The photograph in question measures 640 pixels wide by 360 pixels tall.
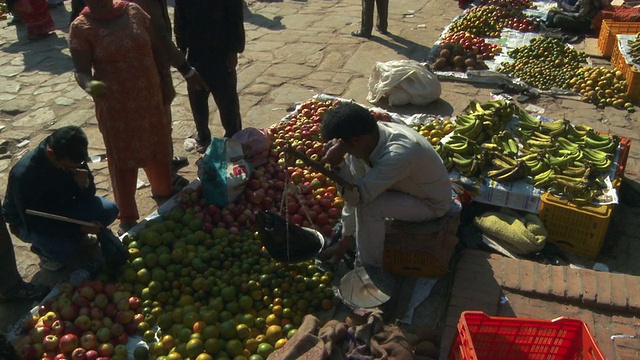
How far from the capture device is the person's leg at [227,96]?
5.68 metres

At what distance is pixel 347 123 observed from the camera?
3.50 m


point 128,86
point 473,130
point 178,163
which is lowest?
point 178,163

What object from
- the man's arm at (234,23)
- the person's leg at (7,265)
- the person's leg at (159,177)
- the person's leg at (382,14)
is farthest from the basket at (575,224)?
the person's leg at (382,14)

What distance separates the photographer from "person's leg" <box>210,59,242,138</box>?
224 inches

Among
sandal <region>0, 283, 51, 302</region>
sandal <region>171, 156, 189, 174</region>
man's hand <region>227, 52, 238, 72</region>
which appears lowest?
sandal <region>171, 156, 189, 174</region>

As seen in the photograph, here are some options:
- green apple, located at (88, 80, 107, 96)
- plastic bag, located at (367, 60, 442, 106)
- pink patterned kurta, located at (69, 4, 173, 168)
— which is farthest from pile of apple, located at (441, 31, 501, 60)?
green apple, located at (88, 80, 107, 96)

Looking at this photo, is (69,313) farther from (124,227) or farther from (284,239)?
(284,239)

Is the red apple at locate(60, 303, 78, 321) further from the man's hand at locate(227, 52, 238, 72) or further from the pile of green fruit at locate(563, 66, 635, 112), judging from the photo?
the pile of green fruit at locate(563, 66, 635, 112)

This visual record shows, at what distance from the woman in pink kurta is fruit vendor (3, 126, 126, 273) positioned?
1.08 feet

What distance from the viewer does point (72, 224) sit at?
426 cm

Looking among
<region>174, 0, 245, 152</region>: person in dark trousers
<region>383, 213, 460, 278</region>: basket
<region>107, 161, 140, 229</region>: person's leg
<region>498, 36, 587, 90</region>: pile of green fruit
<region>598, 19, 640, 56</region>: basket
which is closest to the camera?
<region>383, 213, 460, 278</region>: basket

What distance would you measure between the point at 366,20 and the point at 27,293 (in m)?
6.70

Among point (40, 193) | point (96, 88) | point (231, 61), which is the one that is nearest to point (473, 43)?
point (231, 61)

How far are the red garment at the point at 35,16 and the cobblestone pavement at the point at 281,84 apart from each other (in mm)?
231
